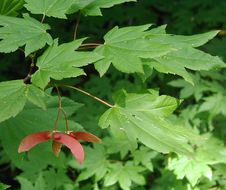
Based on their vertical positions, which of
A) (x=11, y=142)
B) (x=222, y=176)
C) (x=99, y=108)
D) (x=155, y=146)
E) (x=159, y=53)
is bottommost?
(x=222, y=176)

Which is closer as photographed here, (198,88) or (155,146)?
(155,146)

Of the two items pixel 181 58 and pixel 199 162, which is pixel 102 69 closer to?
pixel 181 58

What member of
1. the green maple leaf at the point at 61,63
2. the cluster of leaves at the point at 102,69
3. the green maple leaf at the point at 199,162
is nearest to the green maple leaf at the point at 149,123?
the cluster of leaves at the point at 102,69

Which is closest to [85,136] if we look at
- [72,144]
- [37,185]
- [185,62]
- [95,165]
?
[72,144]

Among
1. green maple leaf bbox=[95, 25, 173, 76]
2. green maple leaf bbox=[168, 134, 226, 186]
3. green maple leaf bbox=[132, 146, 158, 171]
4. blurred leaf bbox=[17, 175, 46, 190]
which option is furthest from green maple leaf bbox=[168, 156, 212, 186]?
green maple leaf bbox=[95, 25, 173, 76]

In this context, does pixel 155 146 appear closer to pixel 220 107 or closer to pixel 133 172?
pixel 133 172

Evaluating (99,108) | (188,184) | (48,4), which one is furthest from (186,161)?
(48,4)
